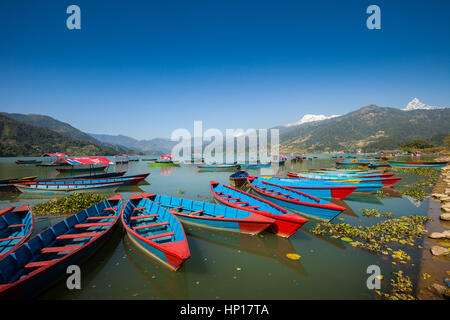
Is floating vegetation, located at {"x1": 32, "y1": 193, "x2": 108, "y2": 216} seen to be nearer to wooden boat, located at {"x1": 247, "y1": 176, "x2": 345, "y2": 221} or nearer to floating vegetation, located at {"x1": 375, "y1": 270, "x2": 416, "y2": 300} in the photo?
wooden boat, located at {"x1": 247, "y1": 176, "x2": 345, "y2": 221}

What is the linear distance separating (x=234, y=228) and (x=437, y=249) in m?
8.84

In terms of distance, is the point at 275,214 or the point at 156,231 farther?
the point at 275,214

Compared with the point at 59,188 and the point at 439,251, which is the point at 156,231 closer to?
the point at 439,251

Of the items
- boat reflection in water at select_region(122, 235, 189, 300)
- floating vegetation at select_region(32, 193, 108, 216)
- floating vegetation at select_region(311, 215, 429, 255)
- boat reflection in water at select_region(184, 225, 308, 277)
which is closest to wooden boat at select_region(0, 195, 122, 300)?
boat reflection in water at select_region(122, 235, 189, 300)

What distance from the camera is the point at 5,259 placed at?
234 inches

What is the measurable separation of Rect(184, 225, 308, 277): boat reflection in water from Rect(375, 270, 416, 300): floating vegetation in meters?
2.56

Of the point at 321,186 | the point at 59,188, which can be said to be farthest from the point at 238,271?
the point at 59,188

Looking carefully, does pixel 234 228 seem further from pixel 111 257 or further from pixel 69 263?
pixel 69 263

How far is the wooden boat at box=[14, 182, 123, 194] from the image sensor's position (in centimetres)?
2094

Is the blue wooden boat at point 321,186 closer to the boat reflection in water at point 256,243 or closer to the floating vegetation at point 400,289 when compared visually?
the boat reflection in water at point 256,243

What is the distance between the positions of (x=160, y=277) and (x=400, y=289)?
8.19 metres

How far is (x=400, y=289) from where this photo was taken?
601 cm
